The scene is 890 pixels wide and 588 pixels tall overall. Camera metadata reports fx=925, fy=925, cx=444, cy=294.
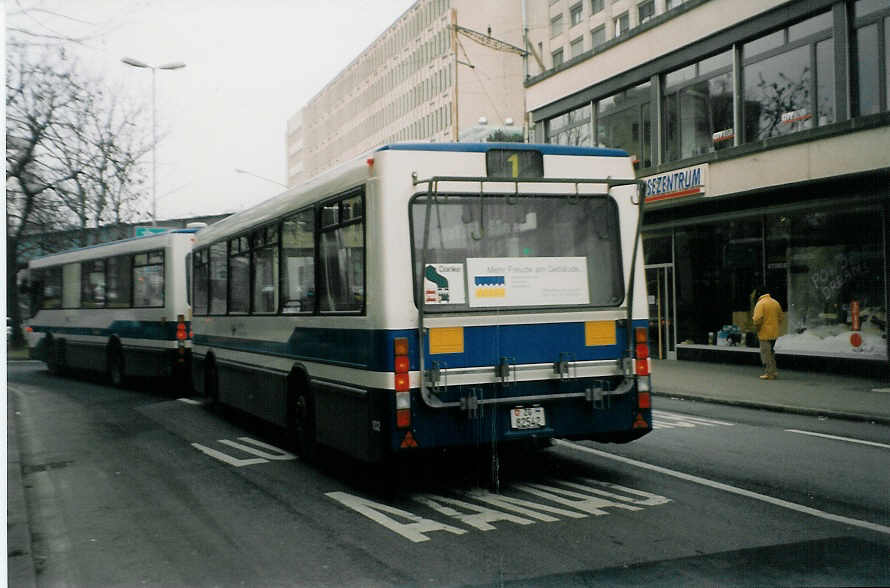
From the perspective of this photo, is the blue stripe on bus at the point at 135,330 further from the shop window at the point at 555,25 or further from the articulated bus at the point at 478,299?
the shop window at the point at 555,25

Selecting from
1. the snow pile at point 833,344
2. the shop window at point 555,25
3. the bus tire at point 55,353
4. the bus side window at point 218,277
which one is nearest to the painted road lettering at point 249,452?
the bus side window at point 218,277

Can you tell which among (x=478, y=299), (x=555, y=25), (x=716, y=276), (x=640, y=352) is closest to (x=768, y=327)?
(x=716, y=276)

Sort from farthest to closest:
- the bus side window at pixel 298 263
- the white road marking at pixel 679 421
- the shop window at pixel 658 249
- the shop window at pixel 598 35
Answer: the shop window at pixel 598 35 → the shop window at pixel 658 249 → the white road marking at pixel 679 421 → the bus side window at pixel 298 263

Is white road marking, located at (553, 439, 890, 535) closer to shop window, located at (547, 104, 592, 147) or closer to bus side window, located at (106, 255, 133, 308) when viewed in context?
bus side window, located at (106, 255, 133, 308)

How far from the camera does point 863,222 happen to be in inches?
679

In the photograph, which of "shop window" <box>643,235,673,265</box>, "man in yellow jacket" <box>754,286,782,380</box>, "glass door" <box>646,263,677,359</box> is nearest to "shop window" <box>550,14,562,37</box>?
"shop window" <box>643,235,673,265</box>

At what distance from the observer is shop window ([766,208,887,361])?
17.1 metres

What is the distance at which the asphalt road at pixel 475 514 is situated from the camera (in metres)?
5.35

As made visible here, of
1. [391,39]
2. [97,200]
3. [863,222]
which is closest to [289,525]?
[391,39]

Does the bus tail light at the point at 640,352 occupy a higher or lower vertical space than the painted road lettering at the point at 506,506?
higher

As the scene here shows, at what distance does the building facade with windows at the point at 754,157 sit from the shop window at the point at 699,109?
44 millimetres

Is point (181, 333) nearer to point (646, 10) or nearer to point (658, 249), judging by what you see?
point (658, 249)

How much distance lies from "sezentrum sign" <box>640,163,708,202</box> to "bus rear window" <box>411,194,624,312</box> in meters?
13.8

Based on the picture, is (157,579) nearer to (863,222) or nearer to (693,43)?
(863,222)
